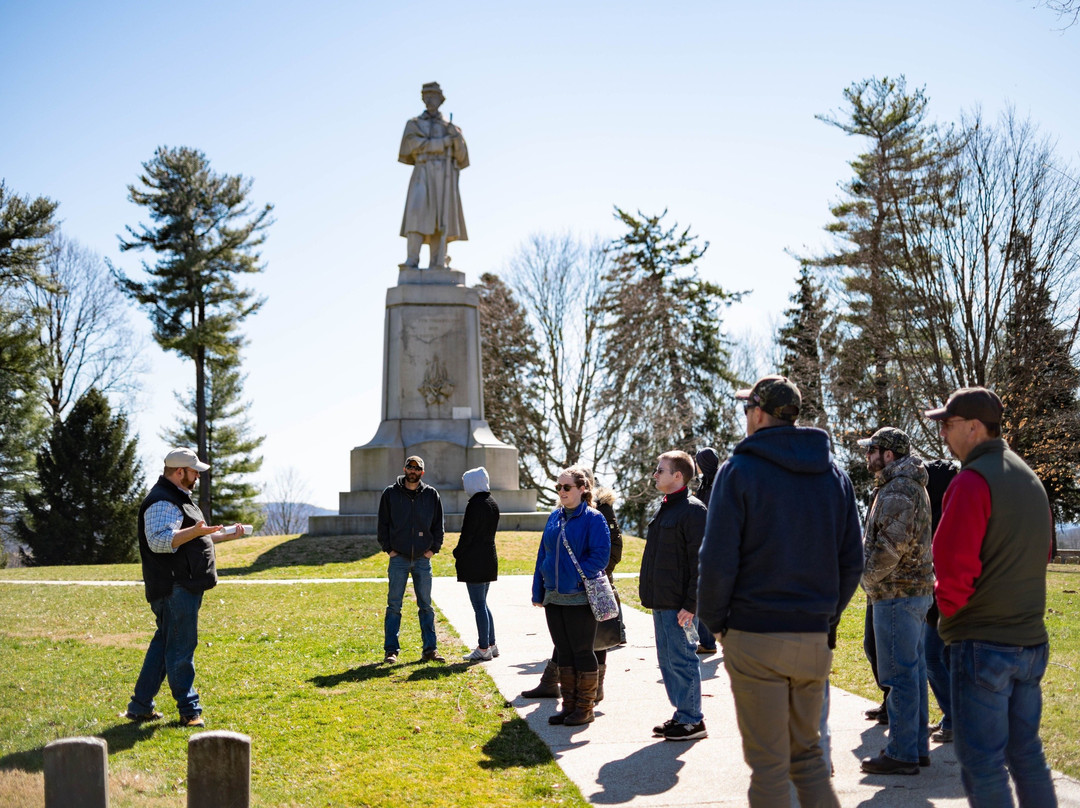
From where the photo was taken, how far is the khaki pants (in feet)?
13.5

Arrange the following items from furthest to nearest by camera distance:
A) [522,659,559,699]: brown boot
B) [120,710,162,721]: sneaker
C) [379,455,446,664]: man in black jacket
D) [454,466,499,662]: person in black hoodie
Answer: [379,455,446,664]: man in black jacket → [454,466,499,662]: person in black hoodie → [522,659,559,699]: brown boot → [120,710,162,721]: sneaker

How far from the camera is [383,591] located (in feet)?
50.1

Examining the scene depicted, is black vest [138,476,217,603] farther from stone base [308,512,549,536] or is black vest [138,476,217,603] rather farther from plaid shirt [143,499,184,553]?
stone base [308,512,549,536]

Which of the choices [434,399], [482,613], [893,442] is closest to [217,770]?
[893,442]

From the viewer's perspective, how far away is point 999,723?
4.21m

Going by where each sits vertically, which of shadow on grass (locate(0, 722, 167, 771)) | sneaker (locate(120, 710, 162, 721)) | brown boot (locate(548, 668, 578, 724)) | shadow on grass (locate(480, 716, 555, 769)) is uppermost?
brown boot (locate(548, 668, 578, 724))

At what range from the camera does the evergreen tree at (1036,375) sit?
21938 millimetres

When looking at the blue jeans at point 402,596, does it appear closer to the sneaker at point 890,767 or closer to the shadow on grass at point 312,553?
the sneaker at point 890,767

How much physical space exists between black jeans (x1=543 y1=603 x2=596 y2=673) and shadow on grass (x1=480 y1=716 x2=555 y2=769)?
577 mm

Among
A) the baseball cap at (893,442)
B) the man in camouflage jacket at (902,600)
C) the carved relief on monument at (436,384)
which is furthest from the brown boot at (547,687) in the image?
the carved relief on monument at (436,384)

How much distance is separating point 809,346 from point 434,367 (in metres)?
16.7

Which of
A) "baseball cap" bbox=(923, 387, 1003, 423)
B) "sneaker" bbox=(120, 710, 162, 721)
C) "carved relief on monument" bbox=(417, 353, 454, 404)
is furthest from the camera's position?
"carved relief on monument" bbox=(417, 353, 454, 404)

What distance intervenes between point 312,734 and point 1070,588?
46.0 feet

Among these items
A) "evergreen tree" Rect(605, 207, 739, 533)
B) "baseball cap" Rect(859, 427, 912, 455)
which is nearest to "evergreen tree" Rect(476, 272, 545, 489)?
"evergreen tree" Rect(605, 207, 739, 533)
